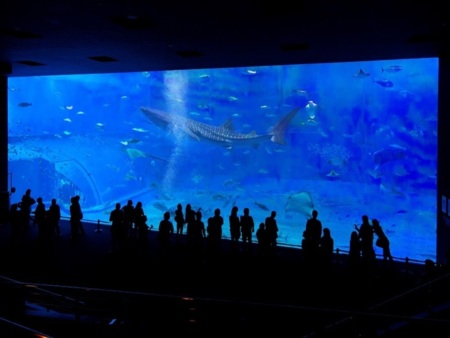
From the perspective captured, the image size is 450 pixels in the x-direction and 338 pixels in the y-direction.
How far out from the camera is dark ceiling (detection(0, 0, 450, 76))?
5.60 meters

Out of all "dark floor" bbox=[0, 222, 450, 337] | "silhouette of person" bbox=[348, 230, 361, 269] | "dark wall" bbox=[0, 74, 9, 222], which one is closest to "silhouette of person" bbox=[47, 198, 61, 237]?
"dark floor" bbox=[0, 222, 450, 337]

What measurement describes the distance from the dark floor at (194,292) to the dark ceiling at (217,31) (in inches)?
150

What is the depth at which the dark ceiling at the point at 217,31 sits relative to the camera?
18.4 ft

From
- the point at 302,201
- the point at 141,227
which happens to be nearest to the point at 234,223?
the point at 141,227

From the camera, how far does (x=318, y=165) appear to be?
136ft

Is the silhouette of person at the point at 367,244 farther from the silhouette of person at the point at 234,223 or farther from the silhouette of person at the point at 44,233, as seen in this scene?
the silhouette of person at the point at 44,233

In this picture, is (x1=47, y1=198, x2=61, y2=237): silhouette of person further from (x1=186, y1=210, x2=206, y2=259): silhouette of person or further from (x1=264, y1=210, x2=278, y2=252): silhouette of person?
(x1=264, y1=210, x2=278, y2=252): silhouette of person

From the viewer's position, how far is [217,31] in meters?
7.05

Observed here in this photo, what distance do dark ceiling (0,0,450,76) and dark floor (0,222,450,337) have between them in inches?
150

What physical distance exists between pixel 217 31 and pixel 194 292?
4559mm

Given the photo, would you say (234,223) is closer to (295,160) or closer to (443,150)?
(443,150)

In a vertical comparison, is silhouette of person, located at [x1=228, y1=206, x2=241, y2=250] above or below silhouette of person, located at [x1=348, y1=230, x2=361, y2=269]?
above

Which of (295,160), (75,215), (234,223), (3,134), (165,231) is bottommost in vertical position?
(165,231)

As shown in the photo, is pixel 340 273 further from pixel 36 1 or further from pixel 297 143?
pixel 297 143
